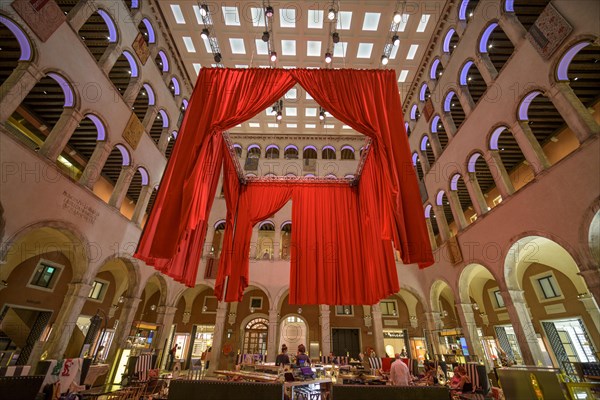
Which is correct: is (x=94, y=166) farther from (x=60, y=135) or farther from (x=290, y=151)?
(x=290, y=151)

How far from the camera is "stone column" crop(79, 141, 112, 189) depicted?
26.5 ft

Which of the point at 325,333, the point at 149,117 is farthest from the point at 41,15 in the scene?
the point at 325,333

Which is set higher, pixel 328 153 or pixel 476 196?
pixel 328 153

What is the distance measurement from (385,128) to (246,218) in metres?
5.51

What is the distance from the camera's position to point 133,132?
9859 millimetres

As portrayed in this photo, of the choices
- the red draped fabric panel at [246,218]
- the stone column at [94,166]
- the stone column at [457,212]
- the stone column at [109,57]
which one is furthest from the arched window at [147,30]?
the stone column at [457,212]

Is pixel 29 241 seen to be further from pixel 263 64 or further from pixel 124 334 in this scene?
pixel 263 64

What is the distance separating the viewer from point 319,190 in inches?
383

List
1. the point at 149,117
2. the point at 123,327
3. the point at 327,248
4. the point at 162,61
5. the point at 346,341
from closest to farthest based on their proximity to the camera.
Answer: the point at 327,248, the point at 123,327, the point at 149,117, the point at 162,61, the point at 346,341

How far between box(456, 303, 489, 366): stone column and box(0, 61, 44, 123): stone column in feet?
47.0

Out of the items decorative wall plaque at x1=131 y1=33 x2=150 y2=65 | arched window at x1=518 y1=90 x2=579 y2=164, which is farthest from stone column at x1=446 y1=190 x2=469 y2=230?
decorative wall plaque at x1=131 y1=33 x2=150 y2=65

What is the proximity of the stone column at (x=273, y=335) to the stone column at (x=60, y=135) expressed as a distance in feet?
33.5

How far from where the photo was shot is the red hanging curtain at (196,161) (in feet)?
15.0

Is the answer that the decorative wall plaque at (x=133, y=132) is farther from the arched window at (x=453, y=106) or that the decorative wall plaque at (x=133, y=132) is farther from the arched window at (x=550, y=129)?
the arched window at (x=550, y=129)
